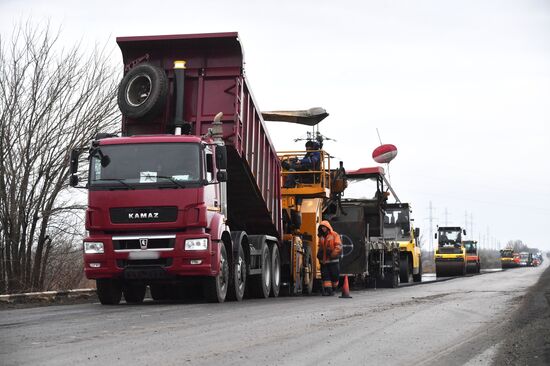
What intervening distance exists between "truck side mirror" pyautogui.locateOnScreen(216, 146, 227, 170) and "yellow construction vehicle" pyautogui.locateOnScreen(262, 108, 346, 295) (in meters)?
5.40

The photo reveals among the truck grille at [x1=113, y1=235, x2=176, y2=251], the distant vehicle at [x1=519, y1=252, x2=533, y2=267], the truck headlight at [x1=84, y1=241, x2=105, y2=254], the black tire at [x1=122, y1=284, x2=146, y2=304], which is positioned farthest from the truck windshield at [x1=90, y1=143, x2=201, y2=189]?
the distant vehicle at [x1=519, y1=252, x2=533, y2=267]

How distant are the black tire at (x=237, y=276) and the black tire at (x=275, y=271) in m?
1.82

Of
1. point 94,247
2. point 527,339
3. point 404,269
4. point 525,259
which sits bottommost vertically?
point 527,339

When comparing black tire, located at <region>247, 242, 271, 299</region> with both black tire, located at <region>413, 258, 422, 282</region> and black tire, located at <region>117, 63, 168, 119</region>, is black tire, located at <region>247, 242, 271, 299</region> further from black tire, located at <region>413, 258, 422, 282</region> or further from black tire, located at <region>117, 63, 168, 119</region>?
black tire, located at <region>413, 258, 422, 282</region>

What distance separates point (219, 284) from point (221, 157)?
7.08 feet

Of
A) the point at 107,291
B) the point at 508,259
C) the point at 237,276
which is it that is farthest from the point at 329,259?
the point at 508,259

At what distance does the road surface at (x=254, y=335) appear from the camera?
6.89 m

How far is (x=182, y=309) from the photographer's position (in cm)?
1227

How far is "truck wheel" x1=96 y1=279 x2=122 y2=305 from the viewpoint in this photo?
45.9 ft

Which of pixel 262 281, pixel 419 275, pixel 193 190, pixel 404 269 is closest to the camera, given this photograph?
pixel 193 190

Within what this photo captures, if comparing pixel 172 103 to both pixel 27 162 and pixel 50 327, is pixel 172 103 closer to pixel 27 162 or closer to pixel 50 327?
pixel 27 162

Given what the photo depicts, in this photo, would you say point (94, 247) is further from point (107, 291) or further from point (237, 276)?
point (237, 276)

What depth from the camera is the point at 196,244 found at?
43.1 feet

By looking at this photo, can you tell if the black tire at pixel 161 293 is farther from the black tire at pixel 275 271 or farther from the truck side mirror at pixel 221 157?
the truck side mirror at pixel 221 157
